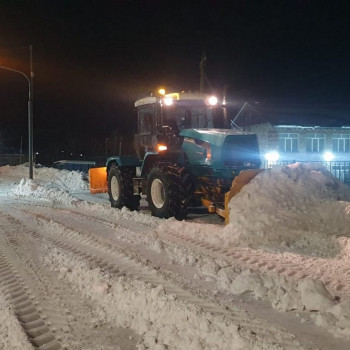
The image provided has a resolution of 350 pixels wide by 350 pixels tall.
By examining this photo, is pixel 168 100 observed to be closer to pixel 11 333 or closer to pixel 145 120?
pixel 145 120

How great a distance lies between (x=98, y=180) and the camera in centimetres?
1700

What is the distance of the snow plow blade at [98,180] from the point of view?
17.0 m

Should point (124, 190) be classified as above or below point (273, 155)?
below

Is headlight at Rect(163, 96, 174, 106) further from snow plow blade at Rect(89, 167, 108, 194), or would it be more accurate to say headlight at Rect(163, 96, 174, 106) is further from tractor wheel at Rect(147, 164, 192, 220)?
snow plow blade at Rect(89, 167, 108, 194)

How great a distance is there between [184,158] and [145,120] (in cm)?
176

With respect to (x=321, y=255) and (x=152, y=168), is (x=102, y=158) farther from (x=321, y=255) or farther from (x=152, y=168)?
(x=321, y=255)

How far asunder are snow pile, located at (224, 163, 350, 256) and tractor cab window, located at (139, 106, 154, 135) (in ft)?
13.1

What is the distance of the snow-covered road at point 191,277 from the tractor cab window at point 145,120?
2.40 metres

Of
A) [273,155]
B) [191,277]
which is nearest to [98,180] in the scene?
[191,277]

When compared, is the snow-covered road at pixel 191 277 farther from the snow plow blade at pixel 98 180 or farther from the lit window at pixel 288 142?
the lit window at pixel 288 142

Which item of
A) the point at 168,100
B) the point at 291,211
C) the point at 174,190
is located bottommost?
the point at 291,211

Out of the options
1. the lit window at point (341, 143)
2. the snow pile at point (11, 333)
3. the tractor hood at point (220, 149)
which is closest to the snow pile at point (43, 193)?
the tractor hood at point (220, 149)

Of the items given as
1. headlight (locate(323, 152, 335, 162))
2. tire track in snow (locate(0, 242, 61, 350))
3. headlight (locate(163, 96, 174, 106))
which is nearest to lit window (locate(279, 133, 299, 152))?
headlight (locate(323, 152, 335, 162))

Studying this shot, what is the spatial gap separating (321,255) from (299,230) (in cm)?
106
